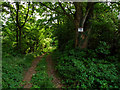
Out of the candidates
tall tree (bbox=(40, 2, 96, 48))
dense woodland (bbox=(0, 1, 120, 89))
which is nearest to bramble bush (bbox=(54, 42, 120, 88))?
dense woodland (bbox=(0, 1, 120, 89))

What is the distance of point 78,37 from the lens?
684 centimetres

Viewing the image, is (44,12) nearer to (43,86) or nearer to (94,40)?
(94,40)

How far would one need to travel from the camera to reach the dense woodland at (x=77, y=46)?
4055mm

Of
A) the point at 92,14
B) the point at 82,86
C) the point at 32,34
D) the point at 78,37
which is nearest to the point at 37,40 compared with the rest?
the point at 32,34

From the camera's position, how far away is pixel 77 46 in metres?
6.86

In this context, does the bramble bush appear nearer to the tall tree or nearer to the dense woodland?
the dense woodland

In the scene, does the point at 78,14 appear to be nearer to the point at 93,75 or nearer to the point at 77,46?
the point at 77,46

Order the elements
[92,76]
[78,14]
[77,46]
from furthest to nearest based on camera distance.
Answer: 1. [77,46]
2. [78,14]
3. [92,76]

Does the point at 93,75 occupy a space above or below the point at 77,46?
below

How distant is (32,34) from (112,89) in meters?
9.76

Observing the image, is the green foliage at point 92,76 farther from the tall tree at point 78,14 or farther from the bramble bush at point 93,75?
the tall tree at point 78,14

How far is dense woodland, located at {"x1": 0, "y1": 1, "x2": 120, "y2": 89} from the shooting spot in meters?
4.05

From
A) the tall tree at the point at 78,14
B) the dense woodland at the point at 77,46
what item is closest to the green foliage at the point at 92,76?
the dense woodland at the point at 77,46

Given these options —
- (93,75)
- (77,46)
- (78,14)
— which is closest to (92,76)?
(93,75)
